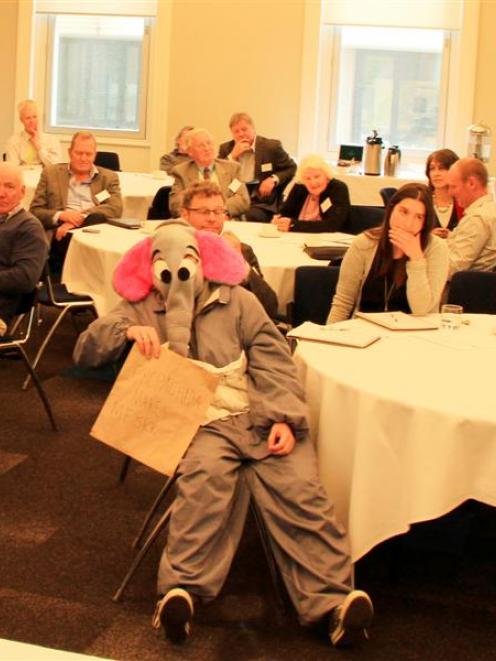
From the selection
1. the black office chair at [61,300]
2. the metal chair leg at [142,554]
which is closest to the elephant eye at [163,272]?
the metal chair leg at [142,554]

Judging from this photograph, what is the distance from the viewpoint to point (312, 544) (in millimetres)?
2547

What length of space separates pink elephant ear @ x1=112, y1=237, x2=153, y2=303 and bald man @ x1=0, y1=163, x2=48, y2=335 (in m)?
1.17

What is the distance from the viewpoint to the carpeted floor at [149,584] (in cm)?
251

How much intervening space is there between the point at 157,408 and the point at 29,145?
6235 millimetres

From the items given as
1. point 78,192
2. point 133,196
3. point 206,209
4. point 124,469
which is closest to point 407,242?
point 206,209

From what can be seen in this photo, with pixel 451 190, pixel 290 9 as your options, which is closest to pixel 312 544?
pixel 451 190

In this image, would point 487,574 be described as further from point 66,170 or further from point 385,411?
point 66,170

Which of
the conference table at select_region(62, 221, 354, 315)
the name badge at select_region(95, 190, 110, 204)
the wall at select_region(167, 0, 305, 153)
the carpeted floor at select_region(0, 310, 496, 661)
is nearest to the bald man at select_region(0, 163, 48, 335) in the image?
the conference table at select_region(62, 221, 354, 315)

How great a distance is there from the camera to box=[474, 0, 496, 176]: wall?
8.50 metres

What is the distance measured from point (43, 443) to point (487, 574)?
1937 millimetres

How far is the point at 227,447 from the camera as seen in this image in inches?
106

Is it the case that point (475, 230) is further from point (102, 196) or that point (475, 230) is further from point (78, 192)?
point (78, 192)

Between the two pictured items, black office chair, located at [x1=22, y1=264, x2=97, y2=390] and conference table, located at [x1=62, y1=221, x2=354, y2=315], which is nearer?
conference table, located at [x1=62, y1=221, x2=354, y2=315]

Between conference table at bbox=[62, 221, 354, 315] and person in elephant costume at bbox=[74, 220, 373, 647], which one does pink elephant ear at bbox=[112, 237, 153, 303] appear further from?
conference table at bbox=[62, 221, 354, 315]
